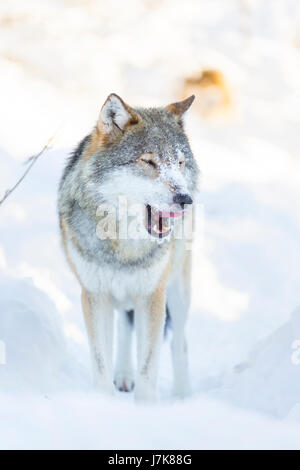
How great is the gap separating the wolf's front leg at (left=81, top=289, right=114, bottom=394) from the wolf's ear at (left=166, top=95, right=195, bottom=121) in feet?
4.01

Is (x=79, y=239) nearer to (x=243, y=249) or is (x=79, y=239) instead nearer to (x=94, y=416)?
(x=94, y=416)

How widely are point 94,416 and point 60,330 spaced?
2.54 metres

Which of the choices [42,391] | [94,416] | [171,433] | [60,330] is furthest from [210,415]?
[60,330]

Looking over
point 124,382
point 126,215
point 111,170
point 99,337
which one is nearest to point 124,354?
point 124,382

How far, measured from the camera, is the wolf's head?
385cm

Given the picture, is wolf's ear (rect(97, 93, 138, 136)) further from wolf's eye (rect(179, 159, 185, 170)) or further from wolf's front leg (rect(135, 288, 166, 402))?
wolf's front leg (rect(135, 288, 166, 402))

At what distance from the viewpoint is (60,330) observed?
17.5 ft

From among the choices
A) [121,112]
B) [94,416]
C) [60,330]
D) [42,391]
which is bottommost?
[94,416]

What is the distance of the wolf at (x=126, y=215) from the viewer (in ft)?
12.9

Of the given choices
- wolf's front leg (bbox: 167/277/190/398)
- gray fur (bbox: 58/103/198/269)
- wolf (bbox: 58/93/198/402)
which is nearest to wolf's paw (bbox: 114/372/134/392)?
wolf's front leg (bbox: 167/277/190/398)

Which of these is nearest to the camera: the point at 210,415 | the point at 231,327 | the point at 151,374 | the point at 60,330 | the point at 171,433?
the point at 171,433

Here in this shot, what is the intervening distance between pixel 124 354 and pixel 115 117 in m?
1.92

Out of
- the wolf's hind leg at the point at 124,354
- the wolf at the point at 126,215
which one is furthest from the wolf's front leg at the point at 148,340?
the wolf's hind leg at the point at 124,354

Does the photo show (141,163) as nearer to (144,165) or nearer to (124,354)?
(144,165)
